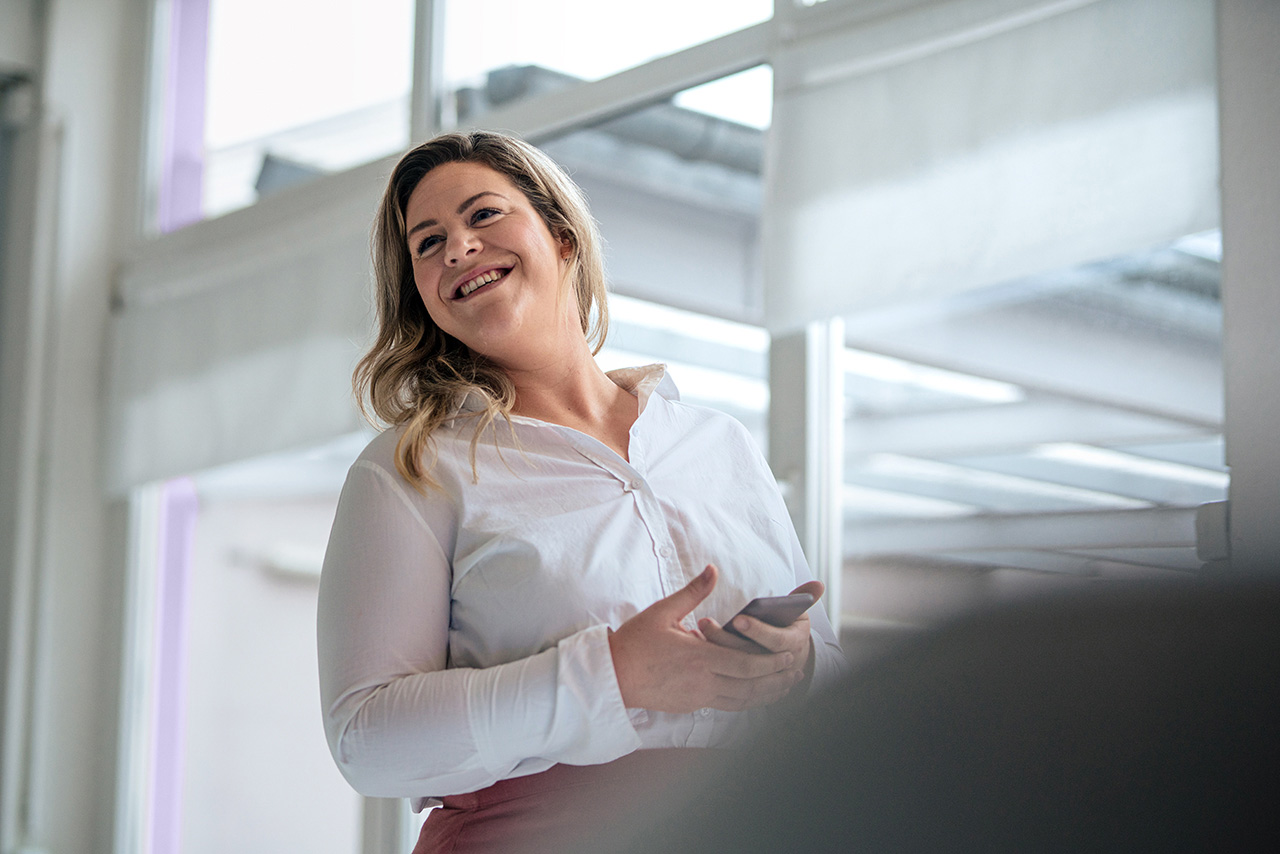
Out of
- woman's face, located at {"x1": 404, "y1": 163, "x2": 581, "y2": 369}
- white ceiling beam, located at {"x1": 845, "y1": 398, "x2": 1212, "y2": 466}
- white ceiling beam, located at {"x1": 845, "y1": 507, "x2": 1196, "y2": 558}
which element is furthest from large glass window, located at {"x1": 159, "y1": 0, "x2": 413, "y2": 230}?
woman's face, located at {"x1": 404, "y1": 163, "x2": 581, "y2": 369}

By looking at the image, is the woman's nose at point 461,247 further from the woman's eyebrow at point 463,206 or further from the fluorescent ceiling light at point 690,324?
the fluorescent ceiling light at point 690,324

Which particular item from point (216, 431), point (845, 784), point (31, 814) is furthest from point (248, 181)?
point (845, 784)

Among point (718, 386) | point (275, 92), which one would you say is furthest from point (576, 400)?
point (275, 92)

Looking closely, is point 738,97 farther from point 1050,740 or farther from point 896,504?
point 1050,740

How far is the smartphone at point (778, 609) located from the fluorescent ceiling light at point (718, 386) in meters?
1.44

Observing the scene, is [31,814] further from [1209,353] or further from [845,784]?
[845,784]

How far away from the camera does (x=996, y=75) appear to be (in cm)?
→ 199

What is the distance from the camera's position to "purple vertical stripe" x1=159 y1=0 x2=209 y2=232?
4008 millimetres

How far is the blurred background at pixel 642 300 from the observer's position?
1798mm

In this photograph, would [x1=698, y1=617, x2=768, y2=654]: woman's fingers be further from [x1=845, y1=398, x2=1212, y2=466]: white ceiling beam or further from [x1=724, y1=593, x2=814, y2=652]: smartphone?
[x1=845, y1=398, x2=1212, y2=466]: white ceiling beam

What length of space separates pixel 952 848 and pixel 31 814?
419 centimetres

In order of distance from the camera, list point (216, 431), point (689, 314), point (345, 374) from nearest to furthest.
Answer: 1. point (689, 314)
2. point (345, 374)
3. point (216, 431)

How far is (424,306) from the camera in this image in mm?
1404

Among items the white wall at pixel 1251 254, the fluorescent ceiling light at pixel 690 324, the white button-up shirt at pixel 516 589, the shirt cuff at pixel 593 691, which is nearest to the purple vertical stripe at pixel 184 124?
the fluorescent ceiling light at pixel 690 324
